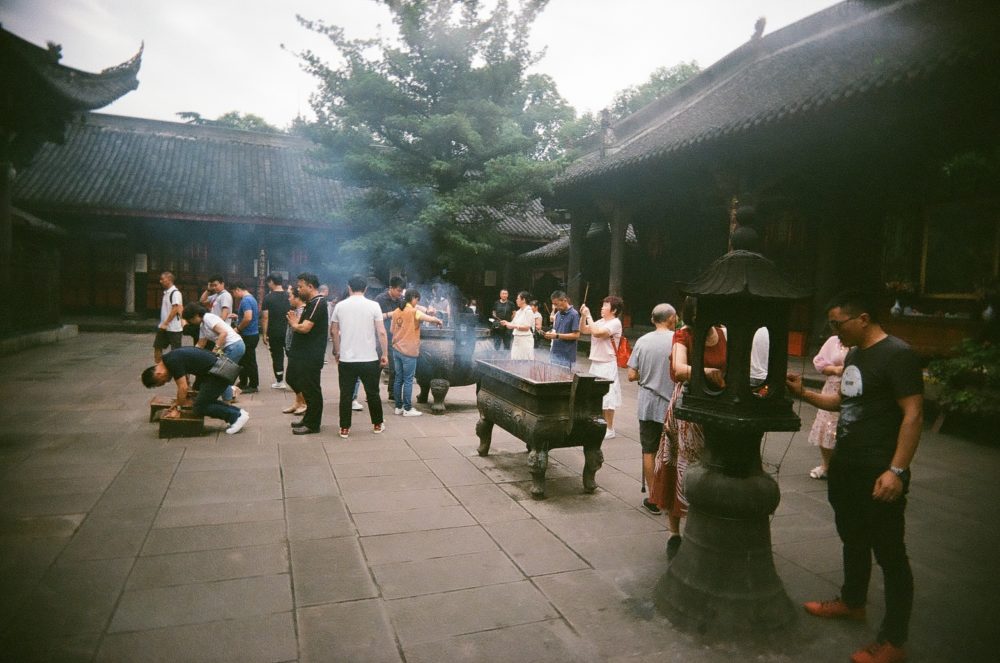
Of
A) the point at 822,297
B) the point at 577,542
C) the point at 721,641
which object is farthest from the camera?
the point at 822,297

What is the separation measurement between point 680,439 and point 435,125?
10778mm

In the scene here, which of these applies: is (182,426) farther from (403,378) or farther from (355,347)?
(403,378)

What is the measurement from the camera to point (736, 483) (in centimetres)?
289

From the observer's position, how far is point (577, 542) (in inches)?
150

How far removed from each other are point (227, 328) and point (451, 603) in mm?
4999

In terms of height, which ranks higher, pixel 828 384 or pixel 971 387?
pixel 828 384

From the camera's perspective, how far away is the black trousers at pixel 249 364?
852 cm

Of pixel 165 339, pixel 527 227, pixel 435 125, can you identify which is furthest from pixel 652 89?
pixel 165 339

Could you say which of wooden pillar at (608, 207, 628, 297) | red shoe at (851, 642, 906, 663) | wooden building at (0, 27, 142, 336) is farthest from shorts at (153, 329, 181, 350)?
wooden pillar at (608, 207, 628, 297)

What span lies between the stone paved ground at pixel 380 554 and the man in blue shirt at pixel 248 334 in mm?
2296

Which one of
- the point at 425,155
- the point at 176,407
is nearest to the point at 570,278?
the point at 425,155

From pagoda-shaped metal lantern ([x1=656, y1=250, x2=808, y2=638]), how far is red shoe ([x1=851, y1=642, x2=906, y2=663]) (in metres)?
0.32

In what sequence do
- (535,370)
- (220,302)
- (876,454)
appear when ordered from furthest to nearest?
(220,302) → (535,370) → (876,454)

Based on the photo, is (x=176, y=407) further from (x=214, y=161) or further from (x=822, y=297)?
(x=214, y=161)
